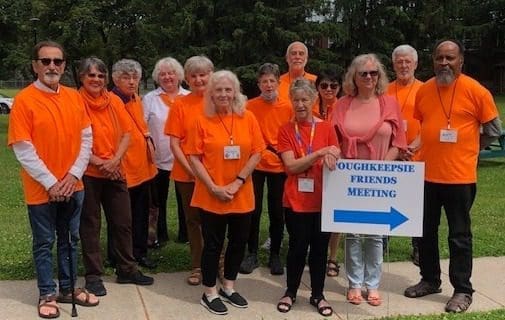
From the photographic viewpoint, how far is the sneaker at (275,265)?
596 centimetres

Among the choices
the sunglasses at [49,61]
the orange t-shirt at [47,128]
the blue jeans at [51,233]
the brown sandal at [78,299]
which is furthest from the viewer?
the brown sandal at [78,299]

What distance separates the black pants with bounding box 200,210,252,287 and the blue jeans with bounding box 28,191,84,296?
1.02 meters

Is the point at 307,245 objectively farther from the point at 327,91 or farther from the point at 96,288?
the point at 96,288

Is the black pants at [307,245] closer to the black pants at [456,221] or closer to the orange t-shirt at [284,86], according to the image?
the black pants at [456,221]

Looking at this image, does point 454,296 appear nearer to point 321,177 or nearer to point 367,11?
point 321,177

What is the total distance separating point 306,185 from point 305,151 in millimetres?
276

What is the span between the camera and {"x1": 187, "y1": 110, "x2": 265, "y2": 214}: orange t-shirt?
4.81 m

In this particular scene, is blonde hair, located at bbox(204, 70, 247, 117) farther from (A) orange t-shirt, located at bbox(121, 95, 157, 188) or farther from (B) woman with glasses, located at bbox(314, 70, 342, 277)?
(A) orange t-shirt, located at bbox(121, 95, 157, 188)

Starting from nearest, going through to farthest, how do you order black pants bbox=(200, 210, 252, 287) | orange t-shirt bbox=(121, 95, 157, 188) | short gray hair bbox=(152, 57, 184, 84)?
black pants bbox=(200, 210, 252, 287), orange t-shirt bbox=(121, 95, 157, 188), short gray hair bbox=(152, 57, 184, 84)

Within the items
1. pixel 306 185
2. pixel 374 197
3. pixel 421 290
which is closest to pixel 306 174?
pixel 306 185

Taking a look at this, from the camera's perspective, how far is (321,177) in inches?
191

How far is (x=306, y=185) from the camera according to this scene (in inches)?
191

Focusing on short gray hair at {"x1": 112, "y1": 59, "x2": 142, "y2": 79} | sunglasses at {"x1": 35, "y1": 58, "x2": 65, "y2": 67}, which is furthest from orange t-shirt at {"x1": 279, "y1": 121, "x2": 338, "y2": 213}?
sunglasses at {"x1": 35, "y1": 58, "x2": 65, "y2": 67}

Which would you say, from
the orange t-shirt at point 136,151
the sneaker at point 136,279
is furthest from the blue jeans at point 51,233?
the orange t-shirt at point 136,151
